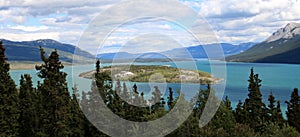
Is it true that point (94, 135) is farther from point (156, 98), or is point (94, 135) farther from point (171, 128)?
point (156, 98)

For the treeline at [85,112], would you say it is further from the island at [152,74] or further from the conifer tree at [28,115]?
the island at [152,74]

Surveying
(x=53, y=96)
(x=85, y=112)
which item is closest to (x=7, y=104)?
(x=53, y=96)

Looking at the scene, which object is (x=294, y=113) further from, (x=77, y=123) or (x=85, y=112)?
(x=77, y=123)

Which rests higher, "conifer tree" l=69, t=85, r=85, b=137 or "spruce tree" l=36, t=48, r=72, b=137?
"spruce tree" l=36, t=48, r=72, b=137

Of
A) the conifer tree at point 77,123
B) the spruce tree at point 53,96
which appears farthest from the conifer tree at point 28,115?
the spruce tree at point 53,96

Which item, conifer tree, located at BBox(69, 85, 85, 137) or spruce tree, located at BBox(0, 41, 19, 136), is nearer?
spruce tree, located at BBox(0, 41, 19, 136)

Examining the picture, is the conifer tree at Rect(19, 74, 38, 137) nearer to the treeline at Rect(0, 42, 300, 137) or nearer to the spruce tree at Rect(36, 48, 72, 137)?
the treeline at Rect(0, 42, 300, 137)

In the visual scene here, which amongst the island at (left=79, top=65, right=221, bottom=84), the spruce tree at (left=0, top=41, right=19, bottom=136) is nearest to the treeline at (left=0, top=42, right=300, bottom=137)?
the spruce tree at (left=0, top=41, right=19, bottom=136)
